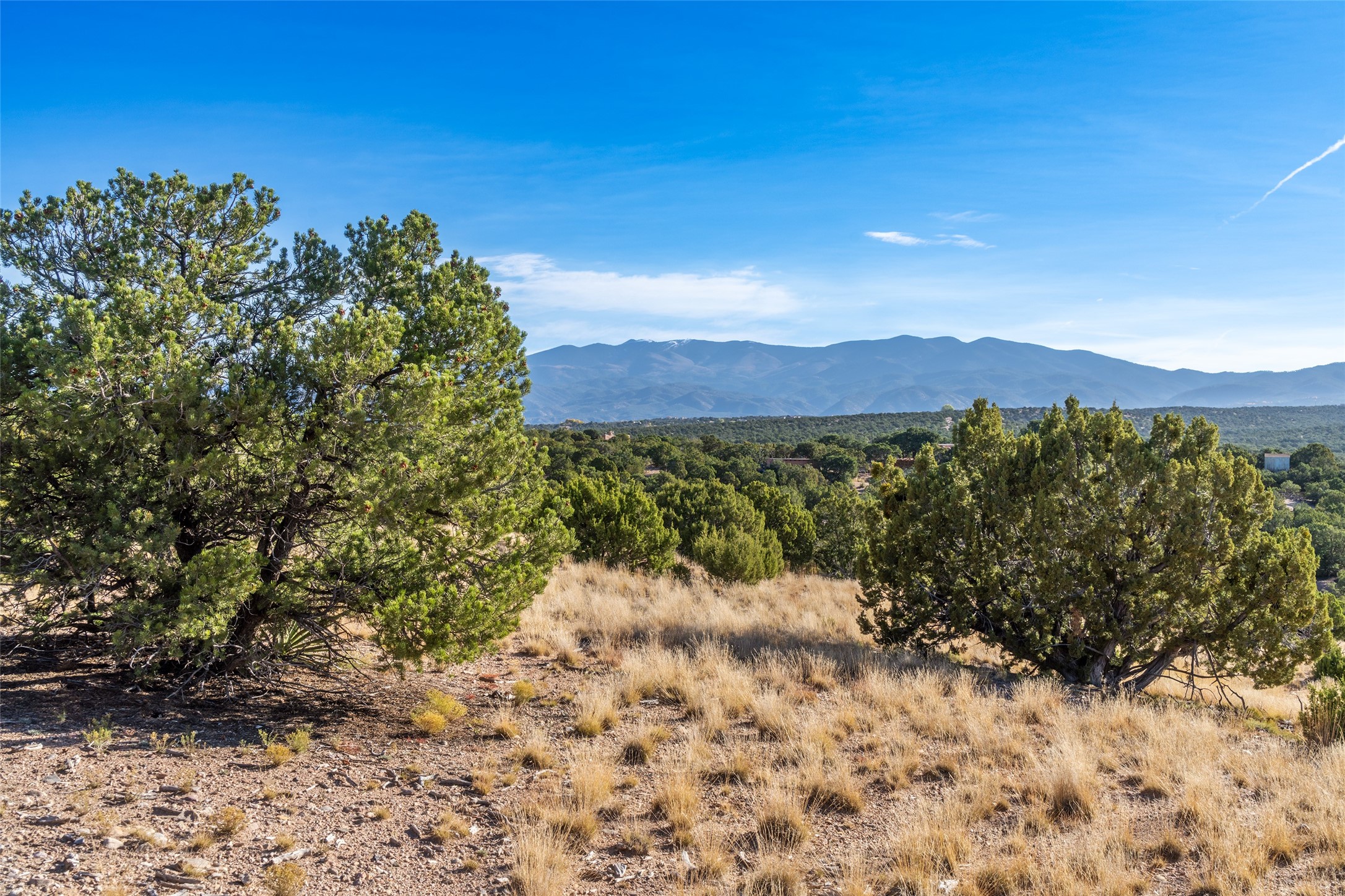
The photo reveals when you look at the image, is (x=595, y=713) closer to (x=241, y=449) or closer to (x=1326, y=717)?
(x=241, y=449)

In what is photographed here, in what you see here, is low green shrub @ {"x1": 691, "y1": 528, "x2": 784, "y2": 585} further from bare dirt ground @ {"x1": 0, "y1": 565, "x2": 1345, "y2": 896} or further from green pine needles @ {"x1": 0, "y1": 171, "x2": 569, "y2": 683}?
green pine needles @ {"x1": 0, "y1": 171, "x2": 569, "y2": 683}

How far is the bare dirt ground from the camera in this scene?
4441 millimetres

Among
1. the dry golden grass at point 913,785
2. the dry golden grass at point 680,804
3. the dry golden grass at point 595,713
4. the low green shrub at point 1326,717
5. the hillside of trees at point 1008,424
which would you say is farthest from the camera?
the hillside of trees at point 1008,424

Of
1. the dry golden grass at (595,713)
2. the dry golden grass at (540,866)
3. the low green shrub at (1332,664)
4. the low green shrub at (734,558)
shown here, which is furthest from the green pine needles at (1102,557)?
the dry golden grass at (540,866)

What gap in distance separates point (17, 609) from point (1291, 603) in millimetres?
14938

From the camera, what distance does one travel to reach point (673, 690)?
796 centimetres

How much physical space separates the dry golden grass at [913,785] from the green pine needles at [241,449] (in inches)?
75.8

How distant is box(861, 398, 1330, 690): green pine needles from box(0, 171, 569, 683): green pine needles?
5.83 meters

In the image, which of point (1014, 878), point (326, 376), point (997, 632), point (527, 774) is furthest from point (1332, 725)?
point (326, 376)

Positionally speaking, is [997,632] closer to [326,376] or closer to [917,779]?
[917,779]

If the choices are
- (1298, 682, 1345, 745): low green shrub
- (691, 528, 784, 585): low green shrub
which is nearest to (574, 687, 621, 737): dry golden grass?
(1298, 682, 1345, 745): low green shrub

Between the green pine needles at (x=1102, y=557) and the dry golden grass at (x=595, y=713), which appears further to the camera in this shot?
the green pine needles at (x=1102, y=557)

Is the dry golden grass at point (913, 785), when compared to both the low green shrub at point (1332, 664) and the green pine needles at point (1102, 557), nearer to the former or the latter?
the green pine needles at point (1102, 557)

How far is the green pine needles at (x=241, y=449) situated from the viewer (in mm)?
5461
